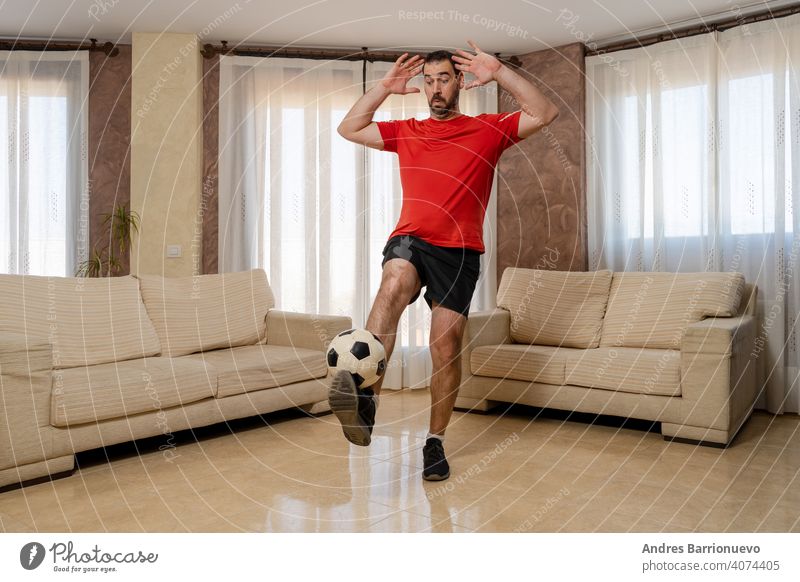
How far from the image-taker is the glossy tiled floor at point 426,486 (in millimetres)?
2373

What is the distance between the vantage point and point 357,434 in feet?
7.71

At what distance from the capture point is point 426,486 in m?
2.79

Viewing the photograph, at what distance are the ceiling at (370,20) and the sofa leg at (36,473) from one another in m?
3.10

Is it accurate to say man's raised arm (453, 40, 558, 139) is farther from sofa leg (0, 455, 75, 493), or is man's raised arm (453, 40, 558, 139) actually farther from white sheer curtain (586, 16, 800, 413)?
sofa leg (0, 455, 75, 493)

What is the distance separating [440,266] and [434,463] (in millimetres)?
864

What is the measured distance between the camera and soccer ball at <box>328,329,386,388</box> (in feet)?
7.64

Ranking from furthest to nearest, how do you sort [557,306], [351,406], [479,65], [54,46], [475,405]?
1. [54,46]
2. [557,306]
3. [475,405]
4. [479,65]
5. [351,406]

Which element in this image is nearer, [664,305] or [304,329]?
[664,305]

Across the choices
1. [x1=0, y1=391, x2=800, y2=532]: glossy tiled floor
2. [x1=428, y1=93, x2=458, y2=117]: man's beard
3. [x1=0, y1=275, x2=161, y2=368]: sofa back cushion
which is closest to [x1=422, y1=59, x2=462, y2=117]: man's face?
[x1=428, y1=93, x2=458, y2=117]: man's beard

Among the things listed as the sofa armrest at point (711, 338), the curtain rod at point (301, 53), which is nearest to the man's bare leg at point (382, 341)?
the sofa armrest at point (711, 338)

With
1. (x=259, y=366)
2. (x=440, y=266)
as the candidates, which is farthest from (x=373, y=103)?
(x=259, y=366)

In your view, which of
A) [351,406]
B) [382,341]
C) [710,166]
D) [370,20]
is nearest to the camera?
[351,406]

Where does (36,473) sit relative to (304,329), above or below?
below

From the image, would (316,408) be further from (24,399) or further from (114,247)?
(114,247)
